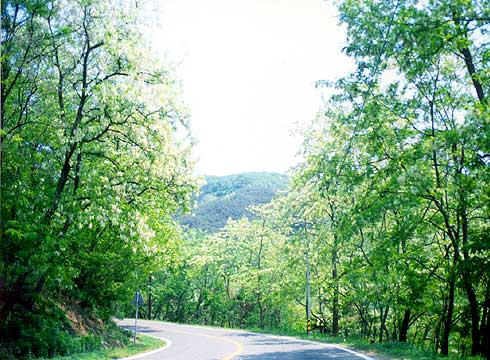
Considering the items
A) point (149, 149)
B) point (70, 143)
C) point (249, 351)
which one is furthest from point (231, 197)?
point (70, 143)

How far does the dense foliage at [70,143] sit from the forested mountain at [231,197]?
9565 centimetres

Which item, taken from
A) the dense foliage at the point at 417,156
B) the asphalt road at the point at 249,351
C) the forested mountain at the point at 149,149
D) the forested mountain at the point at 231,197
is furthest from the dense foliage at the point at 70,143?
the forested mountain at the point at 231,197

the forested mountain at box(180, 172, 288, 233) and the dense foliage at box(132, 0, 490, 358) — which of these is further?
the forested mountain at box(180, 172, 288, 233)

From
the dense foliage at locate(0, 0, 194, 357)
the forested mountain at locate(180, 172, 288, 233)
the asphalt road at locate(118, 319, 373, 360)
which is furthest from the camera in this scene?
the forested mountain at locate(180, 172, 288, 233)

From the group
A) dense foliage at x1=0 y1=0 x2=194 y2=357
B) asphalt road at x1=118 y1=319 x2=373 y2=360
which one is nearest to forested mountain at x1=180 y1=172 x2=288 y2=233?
asphalt road at x1=118 y1=319 x2=373 y2=360

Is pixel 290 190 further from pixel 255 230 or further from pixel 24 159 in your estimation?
pixel 24 159

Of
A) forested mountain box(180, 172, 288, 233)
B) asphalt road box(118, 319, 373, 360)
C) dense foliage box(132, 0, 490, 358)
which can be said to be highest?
forested mountain box(180, 172, 288, 233)

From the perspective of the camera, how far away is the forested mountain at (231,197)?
138 meters

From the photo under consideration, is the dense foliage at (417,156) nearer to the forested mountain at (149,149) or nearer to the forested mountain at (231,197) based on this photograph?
the forested mountain at (149,149)

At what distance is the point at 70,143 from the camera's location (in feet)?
39.9

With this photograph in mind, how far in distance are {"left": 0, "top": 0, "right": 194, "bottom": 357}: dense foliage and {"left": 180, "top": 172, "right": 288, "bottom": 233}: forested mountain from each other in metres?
95.6

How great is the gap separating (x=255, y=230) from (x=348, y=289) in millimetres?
19078

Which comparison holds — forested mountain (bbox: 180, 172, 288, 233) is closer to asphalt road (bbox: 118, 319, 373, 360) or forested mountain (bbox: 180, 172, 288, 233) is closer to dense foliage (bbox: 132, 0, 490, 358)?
asphalt road (bbox: 118, 319, 373, 360)

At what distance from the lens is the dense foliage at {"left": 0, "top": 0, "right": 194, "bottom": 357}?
1060 centimetres
